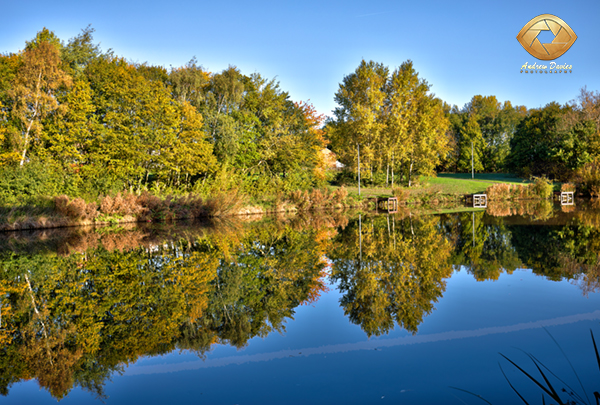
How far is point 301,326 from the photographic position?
5.11 m

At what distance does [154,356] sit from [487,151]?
200 ft

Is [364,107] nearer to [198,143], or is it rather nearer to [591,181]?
[198,143]

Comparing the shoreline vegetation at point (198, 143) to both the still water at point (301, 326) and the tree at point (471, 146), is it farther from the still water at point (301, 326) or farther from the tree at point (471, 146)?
the tree at point (471, 146)

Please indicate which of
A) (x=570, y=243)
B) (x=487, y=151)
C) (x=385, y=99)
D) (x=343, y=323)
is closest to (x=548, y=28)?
(x=385, y=99)

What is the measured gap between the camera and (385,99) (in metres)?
35.7

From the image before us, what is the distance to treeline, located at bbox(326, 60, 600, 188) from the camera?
33906 mm

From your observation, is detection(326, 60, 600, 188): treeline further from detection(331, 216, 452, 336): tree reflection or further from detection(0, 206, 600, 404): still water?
detection(0, 206, 600, 404): still water

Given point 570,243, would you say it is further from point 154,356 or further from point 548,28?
point 548,28

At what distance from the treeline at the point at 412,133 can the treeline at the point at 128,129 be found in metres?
5.97

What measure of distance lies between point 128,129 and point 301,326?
22.0 m

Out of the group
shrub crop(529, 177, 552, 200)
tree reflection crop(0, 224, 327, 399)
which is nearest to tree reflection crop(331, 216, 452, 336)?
tree reflection crop(0, 224, 327, 399)

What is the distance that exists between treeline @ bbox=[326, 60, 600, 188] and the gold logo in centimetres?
1203

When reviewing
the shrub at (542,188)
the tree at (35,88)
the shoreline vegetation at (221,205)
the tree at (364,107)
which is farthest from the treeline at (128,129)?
the shrub at (542,188)

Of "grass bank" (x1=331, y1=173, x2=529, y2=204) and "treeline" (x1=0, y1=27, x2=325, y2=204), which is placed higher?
"treeline" (x1=0, y1=27, x2=325, y2=204)
